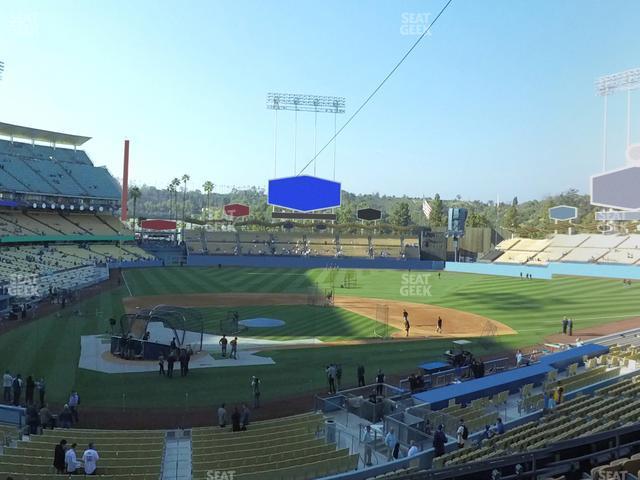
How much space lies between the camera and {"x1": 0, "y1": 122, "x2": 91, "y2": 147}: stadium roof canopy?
223 feet

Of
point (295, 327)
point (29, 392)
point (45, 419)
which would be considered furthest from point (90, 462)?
point (295, 327)

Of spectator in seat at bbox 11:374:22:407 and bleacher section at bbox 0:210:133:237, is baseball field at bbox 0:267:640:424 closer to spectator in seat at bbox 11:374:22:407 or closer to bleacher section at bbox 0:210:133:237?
spectator in seat at bbox 11:374:22:407

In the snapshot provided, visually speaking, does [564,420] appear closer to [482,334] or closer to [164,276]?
[482,334]

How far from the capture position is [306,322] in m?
32.4

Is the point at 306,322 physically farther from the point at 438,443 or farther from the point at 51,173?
the point at 51,173

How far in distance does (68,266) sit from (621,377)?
164 feet

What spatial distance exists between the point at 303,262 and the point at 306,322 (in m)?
41.3

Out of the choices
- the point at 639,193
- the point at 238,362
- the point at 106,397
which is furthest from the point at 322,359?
the point at 639,193

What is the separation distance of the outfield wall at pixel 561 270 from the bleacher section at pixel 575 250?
3397 mm

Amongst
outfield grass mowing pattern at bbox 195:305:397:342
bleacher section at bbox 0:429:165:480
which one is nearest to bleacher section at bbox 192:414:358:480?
bleacher section at bbox 0:429:165:480

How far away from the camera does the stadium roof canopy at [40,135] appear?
67.9 meters

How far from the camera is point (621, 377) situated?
699 inches

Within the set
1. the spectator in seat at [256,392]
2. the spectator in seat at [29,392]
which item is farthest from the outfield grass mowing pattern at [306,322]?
the spectator in seat at [29,392]

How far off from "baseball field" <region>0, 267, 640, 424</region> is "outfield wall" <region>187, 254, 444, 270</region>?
9664 mm
